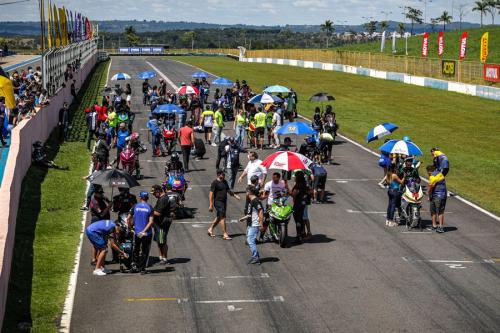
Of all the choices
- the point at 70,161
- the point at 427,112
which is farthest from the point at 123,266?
the point at 427,112

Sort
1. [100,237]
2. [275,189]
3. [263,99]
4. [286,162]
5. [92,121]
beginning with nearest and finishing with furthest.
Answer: [100,237], [275,189], [286,162], [92,121], [263,99]

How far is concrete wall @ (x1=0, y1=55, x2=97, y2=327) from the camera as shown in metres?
15.7

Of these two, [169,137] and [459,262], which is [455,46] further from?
[459,262]

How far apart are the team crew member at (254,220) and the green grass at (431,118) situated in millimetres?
9316

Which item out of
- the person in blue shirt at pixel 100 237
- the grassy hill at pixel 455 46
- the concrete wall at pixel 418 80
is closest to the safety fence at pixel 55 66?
the person in blue shirt at pixel 100 237

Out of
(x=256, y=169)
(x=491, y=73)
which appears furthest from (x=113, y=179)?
(x=491, y=73)

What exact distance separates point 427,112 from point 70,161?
2784 cm

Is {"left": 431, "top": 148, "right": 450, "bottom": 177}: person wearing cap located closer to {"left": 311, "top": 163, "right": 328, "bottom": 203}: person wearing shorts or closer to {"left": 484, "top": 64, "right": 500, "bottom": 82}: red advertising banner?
{"left": 311, "top": 163, "right": 328, "bottom": 203}: person wearing shorts

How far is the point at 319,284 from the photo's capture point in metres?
17.3

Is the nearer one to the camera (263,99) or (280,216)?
(280,216)

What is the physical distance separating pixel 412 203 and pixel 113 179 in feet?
26.5

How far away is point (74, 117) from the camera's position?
48.3 meters

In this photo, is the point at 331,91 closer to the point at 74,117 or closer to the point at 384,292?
the point at 74,117

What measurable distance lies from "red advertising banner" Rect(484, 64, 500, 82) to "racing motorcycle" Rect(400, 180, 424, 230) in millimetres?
41958
